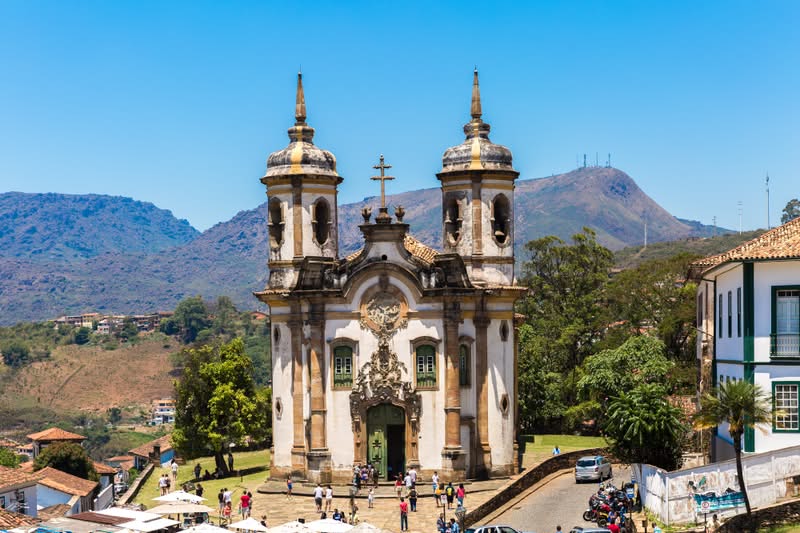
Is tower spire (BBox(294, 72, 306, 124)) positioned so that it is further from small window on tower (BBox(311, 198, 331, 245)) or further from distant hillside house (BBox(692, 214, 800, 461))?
distant hillside house (BBox(692, 214, 800, 461))

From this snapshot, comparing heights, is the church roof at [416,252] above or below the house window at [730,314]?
above

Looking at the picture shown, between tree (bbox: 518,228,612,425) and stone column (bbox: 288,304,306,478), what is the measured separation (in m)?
25.3

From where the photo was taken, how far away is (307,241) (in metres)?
49.8

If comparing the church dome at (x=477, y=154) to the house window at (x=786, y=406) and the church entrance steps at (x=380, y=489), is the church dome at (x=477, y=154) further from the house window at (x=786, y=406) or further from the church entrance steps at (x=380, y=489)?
the house window at (x=786, y=406)

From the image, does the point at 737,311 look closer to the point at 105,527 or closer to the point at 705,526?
the point at 705,526

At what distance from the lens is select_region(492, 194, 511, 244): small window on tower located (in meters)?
49.2

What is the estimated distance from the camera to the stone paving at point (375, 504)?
41594mm

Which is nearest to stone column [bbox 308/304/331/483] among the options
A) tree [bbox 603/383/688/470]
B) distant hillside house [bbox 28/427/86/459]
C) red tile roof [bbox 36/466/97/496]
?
tree [bbox 603/383/688/470]

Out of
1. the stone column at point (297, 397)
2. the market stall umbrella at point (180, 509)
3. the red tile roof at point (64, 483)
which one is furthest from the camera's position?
the red tile roof at point (64, 483)

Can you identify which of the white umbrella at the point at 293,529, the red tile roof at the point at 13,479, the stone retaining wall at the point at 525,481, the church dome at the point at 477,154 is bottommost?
the red tile roof at the point at 13,479

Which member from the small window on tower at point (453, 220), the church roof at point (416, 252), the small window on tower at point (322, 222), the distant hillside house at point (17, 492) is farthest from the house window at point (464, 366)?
the distant hillside house at point (17, 492)

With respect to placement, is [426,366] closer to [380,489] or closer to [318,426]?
[318,426]

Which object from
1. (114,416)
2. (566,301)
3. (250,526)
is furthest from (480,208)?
(114,416)

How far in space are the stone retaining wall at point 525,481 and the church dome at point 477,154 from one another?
11866 mm
